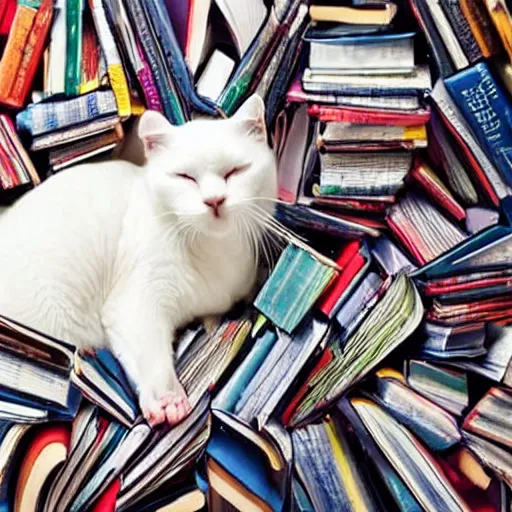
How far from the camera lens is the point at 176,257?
117 cm

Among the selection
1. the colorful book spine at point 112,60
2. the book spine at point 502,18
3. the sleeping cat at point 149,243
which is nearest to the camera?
the book spine at point 502,18

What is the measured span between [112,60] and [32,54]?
14 cm

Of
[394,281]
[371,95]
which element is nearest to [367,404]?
[394,281]

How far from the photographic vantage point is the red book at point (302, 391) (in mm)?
1062

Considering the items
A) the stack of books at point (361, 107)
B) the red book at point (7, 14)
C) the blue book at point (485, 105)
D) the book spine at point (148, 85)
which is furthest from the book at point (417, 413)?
the red book at point (7, 14)

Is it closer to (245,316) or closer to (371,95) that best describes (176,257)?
(245,316)

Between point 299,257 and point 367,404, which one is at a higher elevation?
point 299,257

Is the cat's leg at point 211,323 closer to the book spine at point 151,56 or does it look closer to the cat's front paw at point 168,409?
the cat's front paw at point 168,409

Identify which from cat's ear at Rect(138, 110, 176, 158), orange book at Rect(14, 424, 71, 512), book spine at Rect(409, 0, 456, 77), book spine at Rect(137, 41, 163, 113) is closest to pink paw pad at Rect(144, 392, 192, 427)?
orange book at Rect(14, 424, 71, 512)

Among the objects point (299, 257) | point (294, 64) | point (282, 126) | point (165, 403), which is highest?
point (294, 64)

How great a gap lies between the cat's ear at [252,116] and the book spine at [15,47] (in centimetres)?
38

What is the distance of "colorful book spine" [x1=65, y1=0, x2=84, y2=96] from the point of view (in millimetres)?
1199

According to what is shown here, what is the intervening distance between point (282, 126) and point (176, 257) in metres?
0.28

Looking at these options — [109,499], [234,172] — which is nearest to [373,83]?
[234,172]
